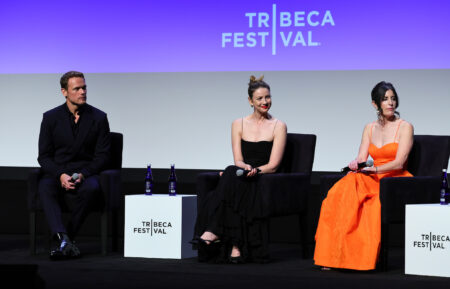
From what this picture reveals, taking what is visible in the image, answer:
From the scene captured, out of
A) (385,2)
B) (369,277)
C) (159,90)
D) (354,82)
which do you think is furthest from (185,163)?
(369,277)

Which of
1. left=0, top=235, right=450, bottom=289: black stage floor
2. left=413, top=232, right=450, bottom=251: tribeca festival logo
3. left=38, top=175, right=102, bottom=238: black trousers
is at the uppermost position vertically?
left=38, top=175, right=102, bottom=238: black trousers

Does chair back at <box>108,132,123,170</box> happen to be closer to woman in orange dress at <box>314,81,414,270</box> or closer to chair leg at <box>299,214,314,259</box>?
chair leg at <box>299,214,314,259</box>

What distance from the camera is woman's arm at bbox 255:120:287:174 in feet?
16.6

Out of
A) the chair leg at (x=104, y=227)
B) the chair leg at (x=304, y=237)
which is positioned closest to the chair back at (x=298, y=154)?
the chair leg at (x=304, y=237)

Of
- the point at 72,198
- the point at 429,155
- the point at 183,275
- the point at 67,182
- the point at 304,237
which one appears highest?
the point at 429,155

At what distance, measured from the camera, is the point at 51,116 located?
539cm

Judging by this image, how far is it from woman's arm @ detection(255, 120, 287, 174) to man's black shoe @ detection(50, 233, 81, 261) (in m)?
1.25

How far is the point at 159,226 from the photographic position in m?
5.14

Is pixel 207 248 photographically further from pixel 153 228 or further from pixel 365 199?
pixel 365 199

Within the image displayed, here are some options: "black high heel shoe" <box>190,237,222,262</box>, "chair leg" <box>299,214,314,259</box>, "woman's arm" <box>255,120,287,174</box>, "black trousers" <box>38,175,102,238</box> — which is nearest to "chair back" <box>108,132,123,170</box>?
"black trousers" <box>38,175,102,238</box>

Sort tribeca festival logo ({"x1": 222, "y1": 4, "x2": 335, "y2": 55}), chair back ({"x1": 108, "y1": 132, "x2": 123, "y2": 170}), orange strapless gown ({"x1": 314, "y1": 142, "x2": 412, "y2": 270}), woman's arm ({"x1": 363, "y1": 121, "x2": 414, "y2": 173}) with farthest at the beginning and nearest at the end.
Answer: tribeca festival logo ({"x1": 222, "y1": 4, "x2": 335, "y2": 55}), chair back ({"x1": 108, "y1": 132, "x2": 123, "y2": 170}), woman's arm ({"x1": 363, "y1": 121, "x2": 414, "y2": 173}), orange strapless gown ({"x1": 314, "y1": 142, "x2": 412, "y2": 270})

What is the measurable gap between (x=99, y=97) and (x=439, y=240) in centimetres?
329

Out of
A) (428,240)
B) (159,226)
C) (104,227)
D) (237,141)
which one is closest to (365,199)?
(428,240)

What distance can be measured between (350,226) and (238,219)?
2.34 ft
